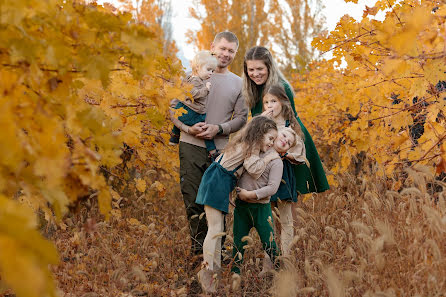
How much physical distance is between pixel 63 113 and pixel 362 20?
2162mm

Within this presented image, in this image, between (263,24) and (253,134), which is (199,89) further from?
(263,24)

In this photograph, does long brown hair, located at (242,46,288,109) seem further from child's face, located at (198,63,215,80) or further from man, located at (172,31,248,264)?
child's face, located at (198,63,215,80)

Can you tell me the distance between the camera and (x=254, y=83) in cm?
380

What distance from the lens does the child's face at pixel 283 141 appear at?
3.33m

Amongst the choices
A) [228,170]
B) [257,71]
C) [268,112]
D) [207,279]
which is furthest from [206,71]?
[207,279]

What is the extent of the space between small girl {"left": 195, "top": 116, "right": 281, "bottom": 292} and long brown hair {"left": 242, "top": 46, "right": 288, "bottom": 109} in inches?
23.7

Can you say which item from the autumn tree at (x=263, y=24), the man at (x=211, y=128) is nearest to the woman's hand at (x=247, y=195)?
the man at (x=211, y=128)

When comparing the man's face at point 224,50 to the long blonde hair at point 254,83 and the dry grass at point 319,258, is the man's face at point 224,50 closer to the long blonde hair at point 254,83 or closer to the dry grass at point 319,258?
the long blonde hair at point 254,83

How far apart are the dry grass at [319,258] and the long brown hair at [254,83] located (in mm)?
982

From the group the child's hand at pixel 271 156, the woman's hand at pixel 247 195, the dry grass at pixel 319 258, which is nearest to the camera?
the dry grass at pixel 319 258

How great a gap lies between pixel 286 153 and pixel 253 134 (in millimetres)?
399

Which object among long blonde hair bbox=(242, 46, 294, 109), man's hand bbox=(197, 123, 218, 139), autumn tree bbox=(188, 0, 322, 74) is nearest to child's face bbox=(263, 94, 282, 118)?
long blonde hair bbox=(242, 46, 294, 109)

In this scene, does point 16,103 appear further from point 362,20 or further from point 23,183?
point 362,20

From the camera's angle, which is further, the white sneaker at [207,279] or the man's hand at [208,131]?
the man's hand at [208,131]
